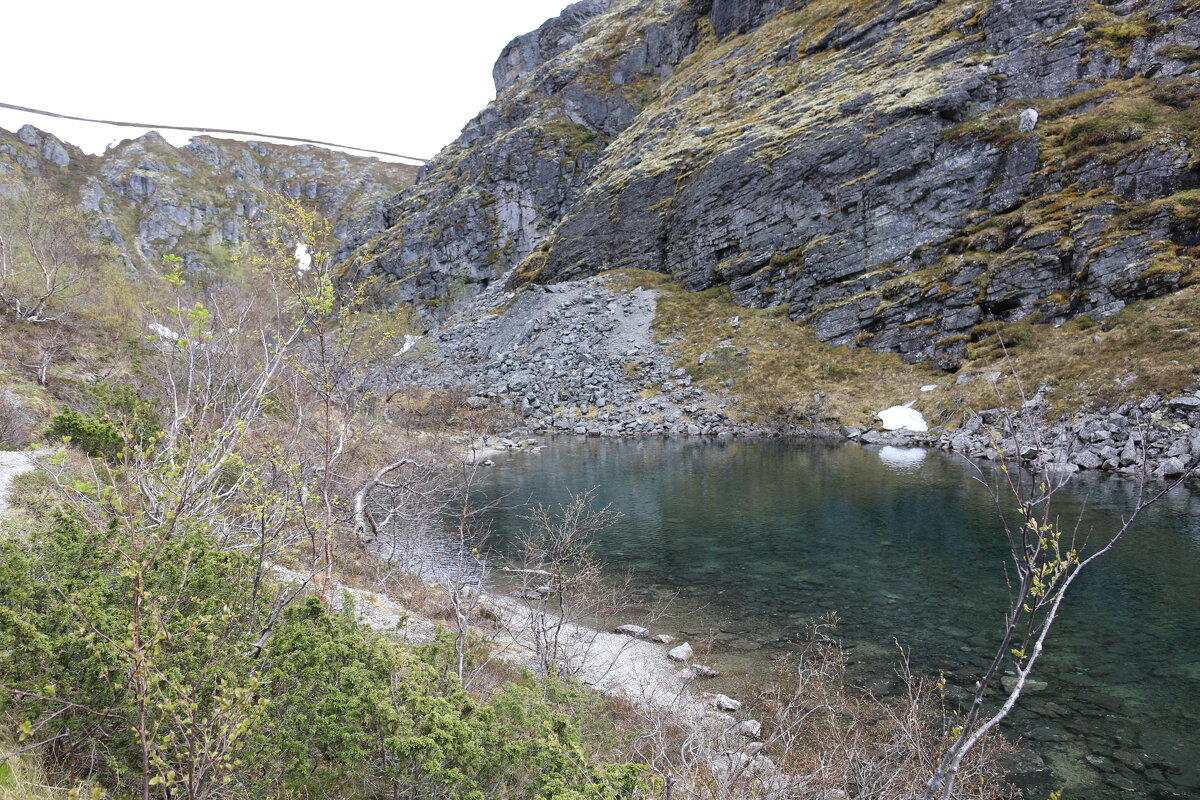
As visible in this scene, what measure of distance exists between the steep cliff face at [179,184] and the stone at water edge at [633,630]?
112m

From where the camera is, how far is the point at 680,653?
11.4 metres

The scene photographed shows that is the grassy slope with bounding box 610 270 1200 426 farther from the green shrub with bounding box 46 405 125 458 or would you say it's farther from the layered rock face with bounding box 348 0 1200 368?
the green shrub with bounding box 46 405 125 458

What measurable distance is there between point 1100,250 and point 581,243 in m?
51.3

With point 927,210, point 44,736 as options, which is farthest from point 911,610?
point 927,210

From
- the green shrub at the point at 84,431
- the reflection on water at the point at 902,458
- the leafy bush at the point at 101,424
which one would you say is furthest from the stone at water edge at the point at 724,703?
the reflection on water at the point at 902,458

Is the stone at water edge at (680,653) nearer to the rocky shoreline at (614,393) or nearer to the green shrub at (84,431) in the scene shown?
the green shrub at (84,431)

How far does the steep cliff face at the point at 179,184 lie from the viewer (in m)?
128

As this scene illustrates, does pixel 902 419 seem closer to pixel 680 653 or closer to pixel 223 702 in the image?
pixel 680 653

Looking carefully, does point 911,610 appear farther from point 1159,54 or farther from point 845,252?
point 1159,54

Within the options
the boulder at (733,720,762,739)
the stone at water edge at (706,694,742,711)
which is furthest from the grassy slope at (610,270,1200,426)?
the boulder at (733,720,762,739)

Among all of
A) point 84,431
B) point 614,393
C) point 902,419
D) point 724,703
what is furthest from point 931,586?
point 614,393

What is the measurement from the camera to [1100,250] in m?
35.4

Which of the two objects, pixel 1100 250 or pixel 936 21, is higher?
pixel 936 21

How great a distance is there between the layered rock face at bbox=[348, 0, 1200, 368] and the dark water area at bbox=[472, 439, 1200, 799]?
859 inches
